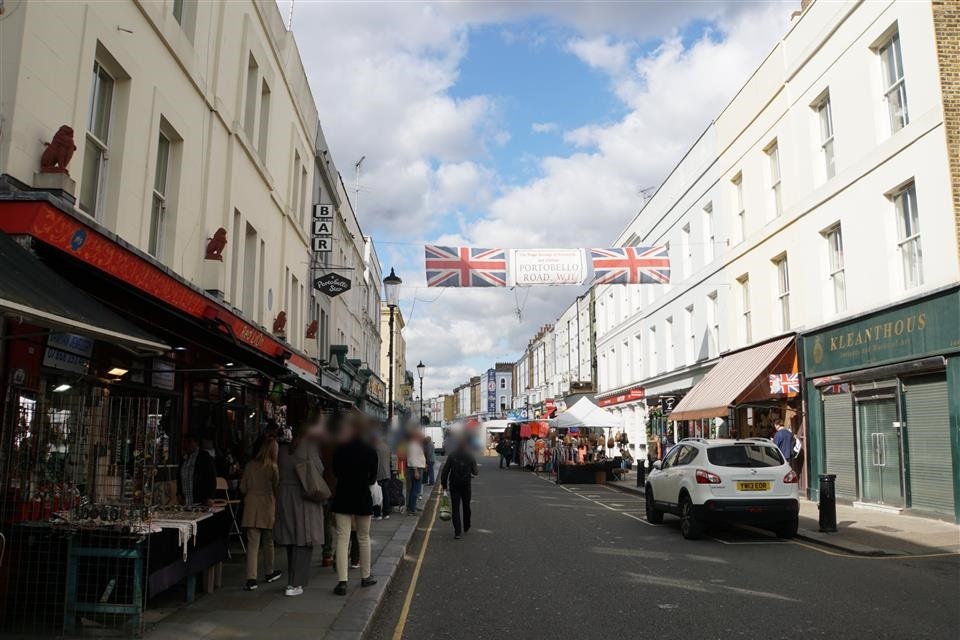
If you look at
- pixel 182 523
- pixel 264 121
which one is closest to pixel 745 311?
pixel 264 121

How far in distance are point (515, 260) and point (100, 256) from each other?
12938 millimetres

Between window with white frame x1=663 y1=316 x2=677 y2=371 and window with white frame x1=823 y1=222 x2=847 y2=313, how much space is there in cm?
1166

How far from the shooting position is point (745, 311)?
75.2ft

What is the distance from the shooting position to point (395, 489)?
53.3ft

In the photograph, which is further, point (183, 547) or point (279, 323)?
point (279, 323)

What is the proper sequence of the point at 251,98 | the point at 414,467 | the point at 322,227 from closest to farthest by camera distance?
1. the point at 251,98
2. the point at 414,467
3. the point at 322,227

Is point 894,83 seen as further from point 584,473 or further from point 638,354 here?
point 638,354

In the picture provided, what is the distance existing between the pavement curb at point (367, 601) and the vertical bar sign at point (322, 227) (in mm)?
14066

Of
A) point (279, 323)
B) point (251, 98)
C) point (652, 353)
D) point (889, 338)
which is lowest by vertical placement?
point (889, 338)

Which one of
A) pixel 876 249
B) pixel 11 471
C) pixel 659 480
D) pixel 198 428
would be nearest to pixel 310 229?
pixel 198 428

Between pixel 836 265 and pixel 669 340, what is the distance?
12.9 m

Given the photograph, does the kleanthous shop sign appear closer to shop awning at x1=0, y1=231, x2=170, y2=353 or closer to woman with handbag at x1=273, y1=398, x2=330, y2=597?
woman with handbag at x1=273, y1=398, x2=330, y2=597

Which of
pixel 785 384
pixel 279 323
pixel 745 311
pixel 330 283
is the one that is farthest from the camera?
pixel 745 311

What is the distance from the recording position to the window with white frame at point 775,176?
20.8 meters
